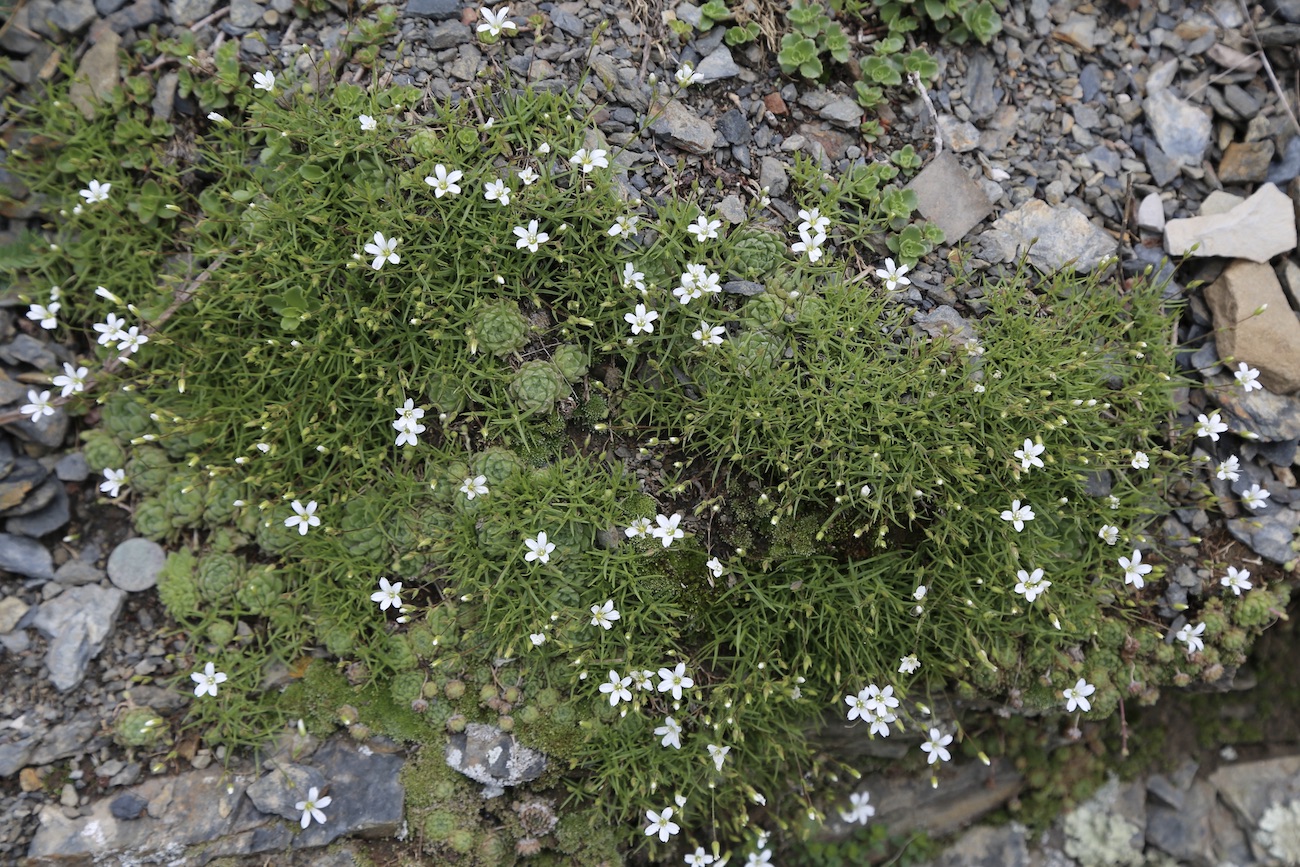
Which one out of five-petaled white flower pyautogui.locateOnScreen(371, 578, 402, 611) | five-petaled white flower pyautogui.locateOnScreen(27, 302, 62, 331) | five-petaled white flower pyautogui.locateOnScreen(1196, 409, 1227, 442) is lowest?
five-petaled white flower pyautogui.locateOnScreen(371, 578, 402, 611)

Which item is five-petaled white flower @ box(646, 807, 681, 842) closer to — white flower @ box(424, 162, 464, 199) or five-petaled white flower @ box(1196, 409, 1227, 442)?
white flower @ box(424, 162, 464, 199)

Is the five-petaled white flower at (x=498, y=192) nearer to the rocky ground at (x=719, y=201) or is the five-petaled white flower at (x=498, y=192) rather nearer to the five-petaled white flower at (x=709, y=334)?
the rocky ground at (x=719, y=201)

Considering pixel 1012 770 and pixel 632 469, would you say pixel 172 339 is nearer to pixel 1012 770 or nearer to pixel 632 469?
pixel 632 469

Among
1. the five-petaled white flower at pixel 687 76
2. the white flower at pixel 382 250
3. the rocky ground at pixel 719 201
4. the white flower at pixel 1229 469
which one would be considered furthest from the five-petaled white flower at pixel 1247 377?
the white flower at pixel 382 250

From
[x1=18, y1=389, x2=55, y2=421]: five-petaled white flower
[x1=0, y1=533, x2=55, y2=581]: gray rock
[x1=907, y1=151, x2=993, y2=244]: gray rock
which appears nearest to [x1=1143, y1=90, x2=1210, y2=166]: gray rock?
[x1=907, y1=151, x2=993, y2=244]: gray rock

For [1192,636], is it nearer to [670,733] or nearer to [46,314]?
[670,733]

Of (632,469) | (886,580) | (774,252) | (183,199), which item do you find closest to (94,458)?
(183,199)
